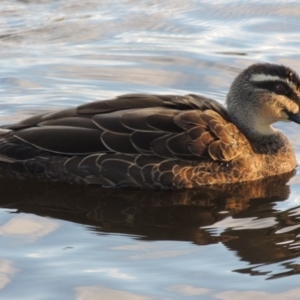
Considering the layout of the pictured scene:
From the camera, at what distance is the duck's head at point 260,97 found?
1015cm

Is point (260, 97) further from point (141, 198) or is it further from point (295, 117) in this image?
point (141, 198)

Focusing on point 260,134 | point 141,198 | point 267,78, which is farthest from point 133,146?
point 267,78

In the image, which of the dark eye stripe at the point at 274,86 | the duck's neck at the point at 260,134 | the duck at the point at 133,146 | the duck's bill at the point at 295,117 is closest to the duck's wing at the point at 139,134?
the duck at the point at 133,146

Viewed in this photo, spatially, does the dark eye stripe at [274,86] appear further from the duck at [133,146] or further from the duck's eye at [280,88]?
the duck at [133,146]

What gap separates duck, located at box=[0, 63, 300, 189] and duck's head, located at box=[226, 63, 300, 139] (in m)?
0.18

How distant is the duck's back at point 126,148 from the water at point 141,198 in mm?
162

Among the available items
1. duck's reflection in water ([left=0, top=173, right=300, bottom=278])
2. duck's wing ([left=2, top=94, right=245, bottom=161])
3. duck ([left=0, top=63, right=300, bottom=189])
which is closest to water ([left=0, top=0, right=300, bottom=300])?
duck's reflection in water ([left=0, top=173, right=300, bottom=278])

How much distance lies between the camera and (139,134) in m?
9.64

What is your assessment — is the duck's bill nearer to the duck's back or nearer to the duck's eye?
the duck's eye

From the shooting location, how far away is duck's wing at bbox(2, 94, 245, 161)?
31.6 feet

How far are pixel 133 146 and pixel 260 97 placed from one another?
1538 mm

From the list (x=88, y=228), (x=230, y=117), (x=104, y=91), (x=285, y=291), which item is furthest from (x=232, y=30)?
(x=285, y=291)

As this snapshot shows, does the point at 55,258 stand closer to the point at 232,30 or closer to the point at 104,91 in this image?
the point at 104,91

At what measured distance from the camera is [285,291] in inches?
297
